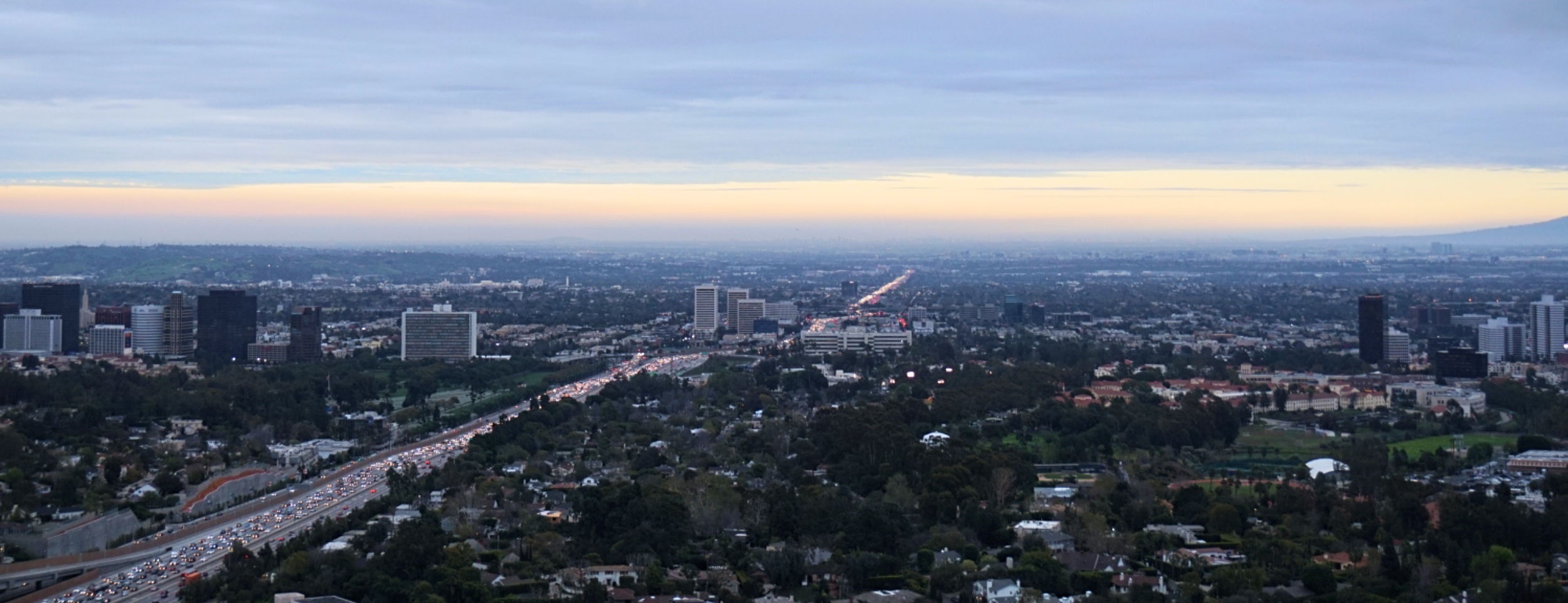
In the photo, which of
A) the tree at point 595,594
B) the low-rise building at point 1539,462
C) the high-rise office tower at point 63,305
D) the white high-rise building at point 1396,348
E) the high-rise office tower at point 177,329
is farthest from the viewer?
the high-rise office tower at point 63,305

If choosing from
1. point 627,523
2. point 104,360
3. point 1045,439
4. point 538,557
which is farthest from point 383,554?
point 104,360

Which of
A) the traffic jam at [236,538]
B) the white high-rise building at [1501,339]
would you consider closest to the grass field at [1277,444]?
the traffic jam at [236,538]

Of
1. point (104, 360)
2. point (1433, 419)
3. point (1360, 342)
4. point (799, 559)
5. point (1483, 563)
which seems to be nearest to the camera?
point (1483, 563)

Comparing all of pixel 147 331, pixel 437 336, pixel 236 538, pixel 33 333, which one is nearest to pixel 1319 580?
pixel 236 538

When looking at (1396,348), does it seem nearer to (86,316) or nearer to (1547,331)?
(1547,331)

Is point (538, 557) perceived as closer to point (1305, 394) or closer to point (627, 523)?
point (627, 523)

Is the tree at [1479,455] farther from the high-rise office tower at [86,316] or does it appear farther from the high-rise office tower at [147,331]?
the high-rise office tower at [86,316]

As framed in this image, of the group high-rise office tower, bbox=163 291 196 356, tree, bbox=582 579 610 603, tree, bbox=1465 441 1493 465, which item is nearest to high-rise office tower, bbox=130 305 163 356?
high-rise office tower, bbox=163 291 196 356
